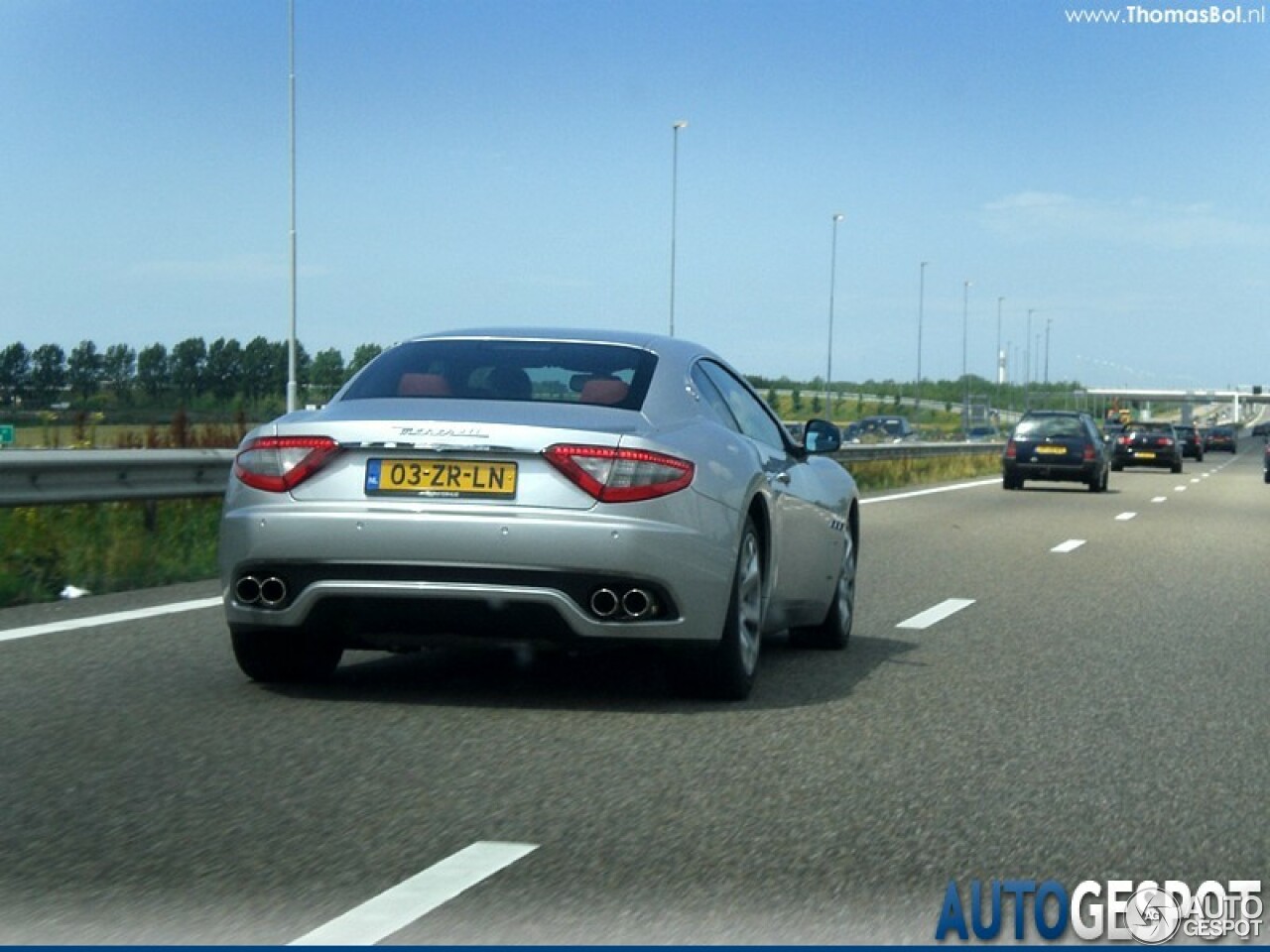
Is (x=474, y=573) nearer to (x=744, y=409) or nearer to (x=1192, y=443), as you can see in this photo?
(x=744, y=409)

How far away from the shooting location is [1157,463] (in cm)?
5078

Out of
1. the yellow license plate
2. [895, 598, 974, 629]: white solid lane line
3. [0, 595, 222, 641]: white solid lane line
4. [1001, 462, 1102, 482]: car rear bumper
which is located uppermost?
the yellow license plate

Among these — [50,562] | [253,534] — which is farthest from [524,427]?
[50,562]

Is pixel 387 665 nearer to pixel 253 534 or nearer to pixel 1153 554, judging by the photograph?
pixel 253 534

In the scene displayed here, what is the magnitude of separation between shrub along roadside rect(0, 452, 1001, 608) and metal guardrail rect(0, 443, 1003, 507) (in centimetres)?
36

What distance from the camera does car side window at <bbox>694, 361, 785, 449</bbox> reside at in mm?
9047

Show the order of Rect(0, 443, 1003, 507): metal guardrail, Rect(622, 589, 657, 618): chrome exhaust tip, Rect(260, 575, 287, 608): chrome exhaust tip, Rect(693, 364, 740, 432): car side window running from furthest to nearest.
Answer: Rect(0, 443, 1003, 507): metal guardrail
Rect(693, 364, 740, 432): car side window
Rect(260, 575, 287, 608): chrome exhaust tip
Rect(622, 589, 657, 618): chrome exhaust tip

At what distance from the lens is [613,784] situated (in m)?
6.44

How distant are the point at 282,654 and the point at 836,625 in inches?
119

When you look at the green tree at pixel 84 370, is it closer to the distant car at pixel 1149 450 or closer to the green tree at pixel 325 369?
the green tree at pixel 325 369

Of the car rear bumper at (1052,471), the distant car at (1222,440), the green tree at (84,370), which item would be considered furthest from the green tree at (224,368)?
the distant car at (1222,440)

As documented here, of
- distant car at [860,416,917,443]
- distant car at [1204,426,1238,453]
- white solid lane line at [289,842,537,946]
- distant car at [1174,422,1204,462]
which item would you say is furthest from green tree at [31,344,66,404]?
distant car at [1204,426,1238,453]

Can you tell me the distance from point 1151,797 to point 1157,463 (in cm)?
4569

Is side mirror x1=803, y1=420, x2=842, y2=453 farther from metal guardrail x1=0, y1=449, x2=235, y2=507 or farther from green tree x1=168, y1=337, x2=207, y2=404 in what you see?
green tree x1=168, y1=337, x2=207, y2=404
